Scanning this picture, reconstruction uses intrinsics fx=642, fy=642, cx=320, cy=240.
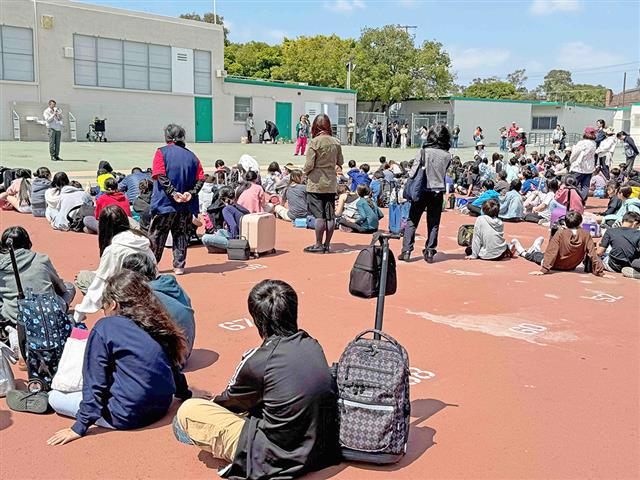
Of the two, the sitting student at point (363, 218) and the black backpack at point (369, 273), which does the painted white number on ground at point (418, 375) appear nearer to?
the black backpack at point (369, 273)

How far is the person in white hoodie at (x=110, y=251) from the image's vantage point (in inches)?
225

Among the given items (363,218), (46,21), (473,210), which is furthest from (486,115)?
(363,218)

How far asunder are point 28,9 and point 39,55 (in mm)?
2060

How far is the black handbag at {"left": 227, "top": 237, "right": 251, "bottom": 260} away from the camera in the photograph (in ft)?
31.2

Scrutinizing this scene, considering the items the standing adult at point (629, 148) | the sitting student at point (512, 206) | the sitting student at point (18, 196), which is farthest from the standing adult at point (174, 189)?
the standing adult at point (629, 148)

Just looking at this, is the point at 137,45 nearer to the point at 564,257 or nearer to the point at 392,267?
the point at 564,257

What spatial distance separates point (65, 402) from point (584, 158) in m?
12.0

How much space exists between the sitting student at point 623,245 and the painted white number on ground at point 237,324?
17.8ft

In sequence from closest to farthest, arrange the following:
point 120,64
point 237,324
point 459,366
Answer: point 459,366
point 237,324
point 120,64

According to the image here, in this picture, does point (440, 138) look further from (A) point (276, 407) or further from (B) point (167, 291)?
(A) point (276, 407)

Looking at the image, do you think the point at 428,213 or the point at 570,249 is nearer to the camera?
the point at 570,249

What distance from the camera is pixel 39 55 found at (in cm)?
3012

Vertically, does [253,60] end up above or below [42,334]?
above

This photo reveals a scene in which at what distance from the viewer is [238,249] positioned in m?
9.51
